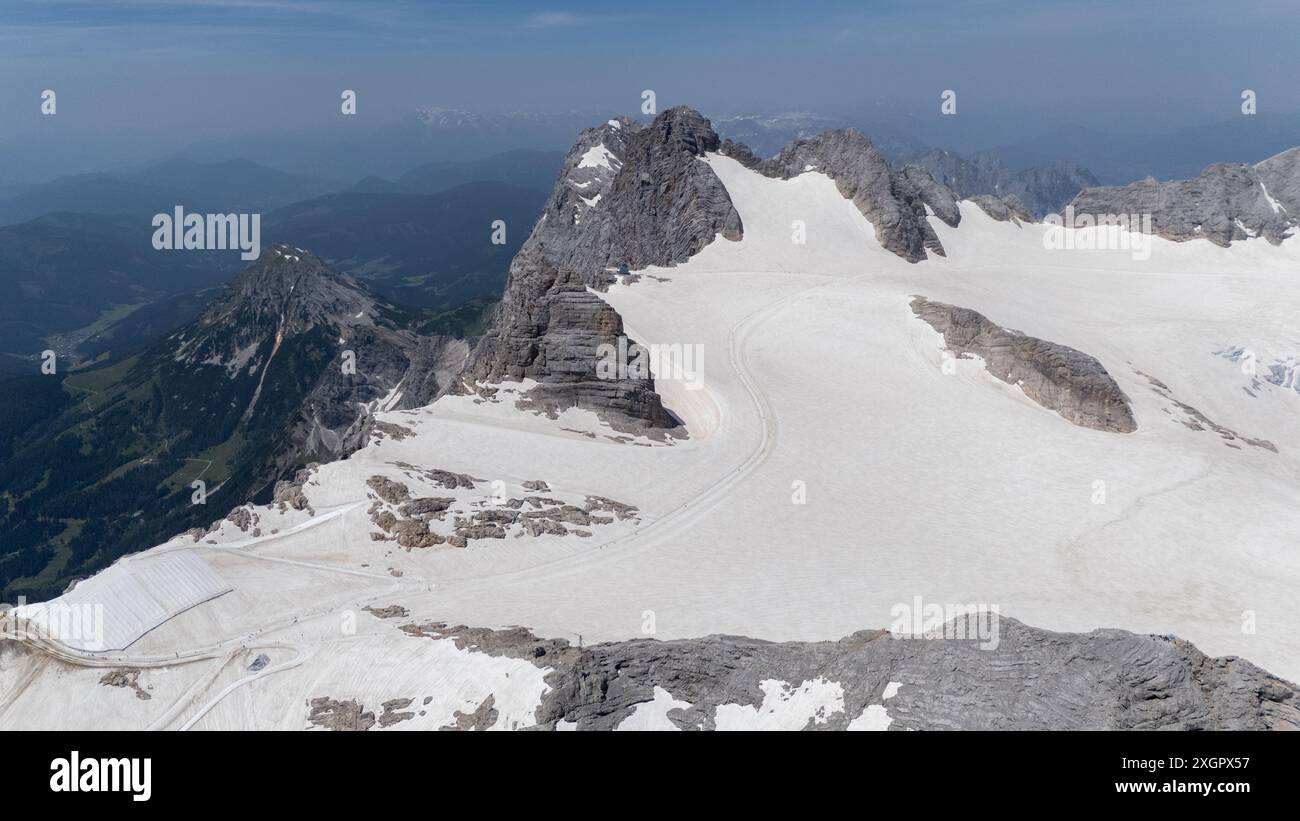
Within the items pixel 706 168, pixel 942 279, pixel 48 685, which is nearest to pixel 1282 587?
pixel 48 685

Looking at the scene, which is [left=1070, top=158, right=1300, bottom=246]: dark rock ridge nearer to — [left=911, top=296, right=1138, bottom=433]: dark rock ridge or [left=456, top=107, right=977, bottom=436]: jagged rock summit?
[left=456, top=107, right=977, bottom=436]: jagged rock summit

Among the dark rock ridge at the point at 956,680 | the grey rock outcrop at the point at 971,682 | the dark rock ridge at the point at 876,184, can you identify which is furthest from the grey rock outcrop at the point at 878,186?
the grey rock outcrop at the point at 971,682

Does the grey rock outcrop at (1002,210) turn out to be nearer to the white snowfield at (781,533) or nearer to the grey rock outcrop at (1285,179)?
the grey rock outcrop at (1285,179)

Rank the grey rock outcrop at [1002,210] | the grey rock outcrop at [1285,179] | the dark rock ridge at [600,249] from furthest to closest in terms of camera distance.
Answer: the grey rock outcrop at [1002,210], the grey rock outcrop at [1285,179], the dark rock ridge at [600,249]

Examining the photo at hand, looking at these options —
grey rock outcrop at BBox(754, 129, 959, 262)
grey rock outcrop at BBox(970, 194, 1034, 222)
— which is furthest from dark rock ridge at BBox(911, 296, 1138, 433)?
grey rock outcrop at BBox(970, 194, 1034, 222)

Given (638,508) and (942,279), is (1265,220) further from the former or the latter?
(638,508)

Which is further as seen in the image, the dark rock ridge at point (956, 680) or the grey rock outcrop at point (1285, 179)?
the grey rock outcrop at point (1285, 179)

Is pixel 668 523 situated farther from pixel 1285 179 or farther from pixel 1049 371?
pixel 1285 179
